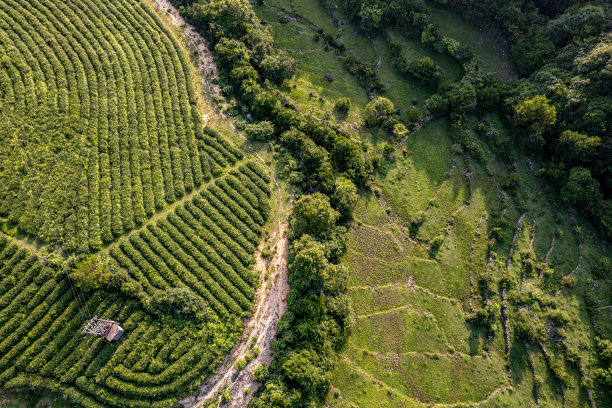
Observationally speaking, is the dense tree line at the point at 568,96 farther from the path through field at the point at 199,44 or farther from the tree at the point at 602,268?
the path through field at the point at 199,44

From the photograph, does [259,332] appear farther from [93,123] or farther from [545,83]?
[545,83]

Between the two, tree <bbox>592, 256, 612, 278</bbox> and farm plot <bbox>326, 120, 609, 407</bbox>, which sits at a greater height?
tree <bbox>592, 256, 612, 278</bbox>

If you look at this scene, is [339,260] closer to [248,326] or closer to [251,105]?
[248,326]

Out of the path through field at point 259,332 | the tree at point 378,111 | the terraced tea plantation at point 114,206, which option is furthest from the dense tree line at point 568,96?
the terraced tea plantation at point 114,206

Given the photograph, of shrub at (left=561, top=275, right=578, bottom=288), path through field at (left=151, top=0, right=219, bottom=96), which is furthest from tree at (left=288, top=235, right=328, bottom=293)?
shrub at (left=561, top=275, right=578, bottom=288)

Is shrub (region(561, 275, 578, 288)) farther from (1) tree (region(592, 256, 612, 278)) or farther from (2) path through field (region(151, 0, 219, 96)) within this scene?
(2) path through field (region(151, 0, 219, 96))

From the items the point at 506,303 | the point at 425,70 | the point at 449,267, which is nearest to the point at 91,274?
the point at 449,267

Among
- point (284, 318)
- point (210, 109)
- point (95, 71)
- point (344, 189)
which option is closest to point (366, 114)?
point (344, 189)

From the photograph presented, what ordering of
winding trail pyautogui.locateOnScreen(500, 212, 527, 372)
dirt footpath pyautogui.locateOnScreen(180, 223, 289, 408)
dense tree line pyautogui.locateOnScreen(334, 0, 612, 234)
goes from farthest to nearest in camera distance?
dense tree line pyautogui.locateOnScreen(334, 0, 612, 234) < winding trail pyautogui.locateOnScreen(500, 212, 527, 372) < dirt footpath pyautogui.locateOnScreen(180, 223, 289, 408)
